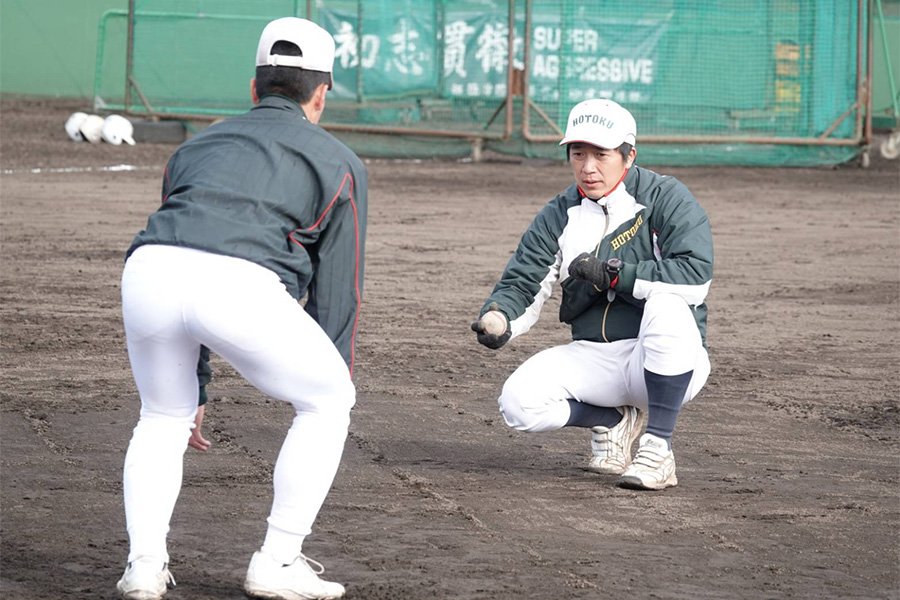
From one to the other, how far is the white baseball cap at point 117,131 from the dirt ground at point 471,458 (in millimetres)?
8028

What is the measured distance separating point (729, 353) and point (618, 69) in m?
10.2

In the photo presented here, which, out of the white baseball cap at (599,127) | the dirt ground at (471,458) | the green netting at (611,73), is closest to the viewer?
the dirt ground at (471,458)

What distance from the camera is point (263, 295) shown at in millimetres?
3346

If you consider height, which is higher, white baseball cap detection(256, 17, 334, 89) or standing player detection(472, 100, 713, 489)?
white baseball cap detection(256, 17, 334, 89)

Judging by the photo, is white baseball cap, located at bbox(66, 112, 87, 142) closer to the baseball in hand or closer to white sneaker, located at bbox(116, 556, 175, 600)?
the baseball in hand

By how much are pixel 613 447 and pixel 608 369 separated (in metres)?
0.31

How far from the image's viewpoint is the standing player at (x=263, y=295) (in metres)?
3.33

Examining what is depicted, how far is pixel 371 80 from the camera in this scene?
18.4 metres

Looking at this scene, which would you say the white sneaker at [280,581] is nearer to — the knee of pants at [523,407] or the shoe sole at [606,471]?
the knee of pants at [523,407]

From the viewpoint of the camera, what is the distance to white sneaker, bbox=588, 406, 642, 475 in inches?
201

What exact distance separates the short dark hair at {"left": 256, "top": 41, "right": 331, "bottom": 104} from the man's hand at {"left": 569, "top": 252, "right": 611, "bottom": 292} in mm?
1528

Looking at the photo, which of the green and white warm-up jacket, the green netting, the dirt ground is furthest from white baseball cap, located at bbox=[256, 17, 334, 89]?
the green netting

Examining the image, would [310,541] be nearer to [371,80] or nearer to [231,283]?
[231,283]

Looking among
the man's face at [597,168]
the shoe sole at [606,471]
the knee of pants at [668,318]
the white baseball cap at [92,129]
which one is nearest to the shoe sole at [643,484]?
the shoe sole at [606,471]
